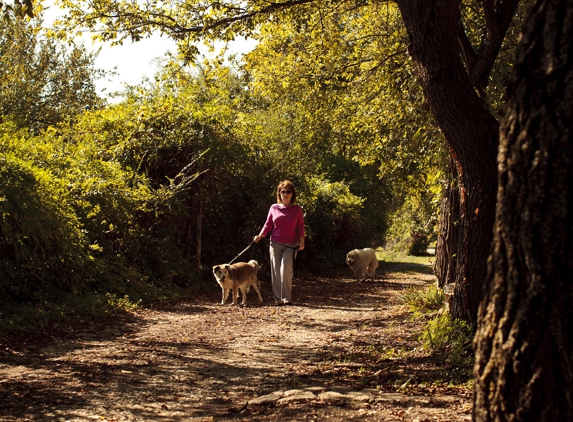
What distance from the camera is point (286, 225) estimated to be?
1270cm

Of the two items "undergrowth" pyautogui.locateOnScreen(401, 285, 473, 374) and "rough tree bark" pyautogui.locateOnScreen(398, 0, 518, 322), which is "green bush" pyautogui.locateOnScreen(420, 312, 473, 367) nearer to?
"undergrowth" pyautogui.locateOnScreen(401, 285, 473, 374)

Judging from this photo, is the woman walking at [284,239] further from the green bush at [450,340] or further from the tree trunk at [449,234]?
the green bush at [450,340]

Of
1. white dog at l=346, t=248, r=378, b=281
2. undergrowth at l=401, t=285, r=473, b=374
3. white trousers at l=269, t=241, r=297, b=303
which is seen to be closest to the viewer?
undergrowth at l=401, t=285, r=473, b=374

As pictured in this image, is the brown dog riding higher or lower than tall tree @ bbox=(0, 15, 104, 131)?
lower

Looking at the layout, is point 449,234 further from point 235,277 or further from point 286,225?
point 235,277

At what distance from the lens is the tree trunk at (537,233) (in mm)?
3170

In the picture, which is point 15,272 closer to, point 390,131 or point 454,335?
point 454,335

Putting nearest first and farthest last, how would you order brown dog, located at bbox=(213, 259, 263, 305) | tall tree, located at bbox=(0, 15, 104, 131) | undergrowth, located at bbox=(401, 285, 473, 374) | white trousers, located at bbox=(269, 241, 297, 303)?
undergrowth, located at bbox=(401, 285, 473, 374) < brown dog, located at bbox=(213, 259, 263, 305) < white trousers, located at bbox=(269, 241, 297, 303) < tall tree, located at bbox=(0, 15, 104, 131)

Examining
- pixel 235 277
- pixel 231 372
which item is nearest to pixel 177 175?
pixel 235 277

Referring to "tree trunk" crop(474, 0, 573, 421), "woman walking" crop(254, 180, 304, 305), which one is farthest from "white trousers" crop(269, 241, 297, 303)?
"tree trunk" crop(474, 0, 573, 421)

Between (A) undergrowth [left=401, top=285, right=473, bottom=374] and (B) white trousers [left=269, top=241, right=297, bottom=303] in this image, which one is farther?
(B) white trousers [left=269, top=241, right=297, bottom=303]

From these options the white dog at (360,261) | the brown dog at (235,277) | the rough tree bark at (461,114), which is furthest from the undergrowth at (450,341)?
the white dog at (360,261)

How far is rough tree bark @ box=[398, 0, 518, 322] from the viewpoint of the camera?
23.5ft

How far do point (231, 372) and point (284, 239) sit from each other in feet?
19.3
